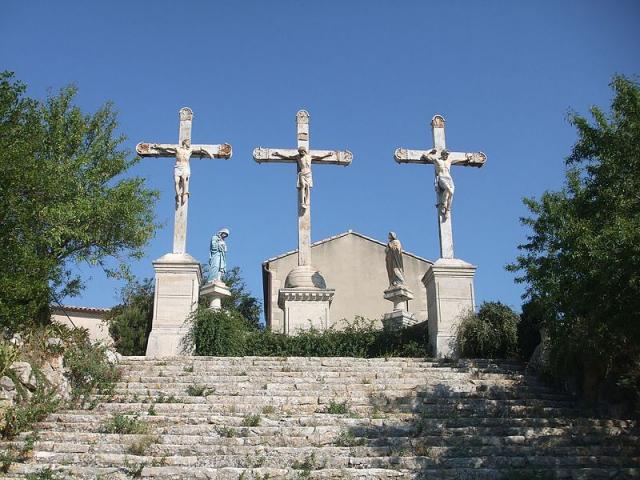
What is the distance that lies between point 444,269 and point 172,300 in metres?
6.38

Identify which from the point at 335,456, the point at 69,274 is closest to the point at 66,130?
the point at 69,274

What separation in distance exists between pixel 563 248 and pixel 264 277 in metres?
18.5

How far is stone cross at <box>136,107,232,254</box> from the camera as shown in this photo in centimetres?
1731

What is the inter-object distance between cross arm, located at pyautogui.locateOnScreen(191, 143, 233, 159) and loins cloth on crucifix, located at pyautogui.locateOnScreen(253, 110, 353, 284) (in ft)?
3.45

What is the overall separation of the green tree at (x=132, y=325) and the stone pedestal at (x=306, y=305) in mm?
3505

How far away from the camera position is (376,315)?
2895 centimetres

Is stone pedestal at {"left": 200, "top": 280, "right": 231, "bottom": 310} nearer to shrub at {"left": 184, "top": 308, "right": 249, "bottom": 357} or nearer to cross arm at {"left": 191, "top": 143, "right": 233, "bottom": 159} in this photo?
shrub at {"left": 184, "top": 308, "right": 249, "bottom": 357}

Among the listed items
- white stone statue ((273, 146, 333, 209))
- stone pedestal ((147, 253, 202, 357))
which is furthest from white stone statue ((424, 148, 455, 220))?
stone pedestal ((147, 253, 202, 357))

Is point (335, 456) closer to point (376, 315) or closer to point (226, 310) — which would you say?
point (226, 310)

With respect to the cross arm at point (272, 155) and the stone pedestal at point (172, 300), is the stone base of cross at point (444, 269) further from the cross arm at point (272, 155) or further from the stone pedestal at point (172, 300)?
the stone pedestal at point (172, 300)

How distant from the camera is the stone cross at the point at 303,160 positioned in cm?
1880

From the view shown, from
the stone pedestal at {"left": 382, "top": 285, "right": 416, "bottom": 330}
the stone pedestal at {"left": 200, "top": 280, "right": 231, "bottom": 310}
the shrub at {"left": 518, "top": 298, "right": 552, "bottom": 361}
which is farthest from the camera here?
the stone pedestal at {"left": 200, "top": 280, "right": 231, "bottom": 310}

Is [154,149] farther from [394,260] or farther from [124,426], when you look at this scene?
[124,426]

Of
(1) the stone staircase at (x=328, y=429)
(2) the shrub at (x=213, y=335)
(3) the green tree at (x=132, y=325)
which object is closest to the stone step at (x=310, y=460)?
(1) the stone staircase at (x=328, y=429)
